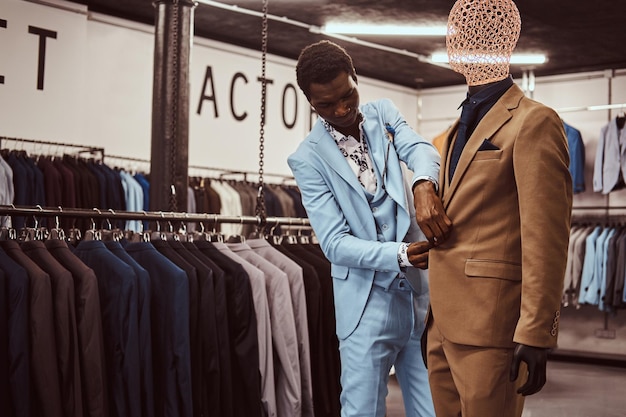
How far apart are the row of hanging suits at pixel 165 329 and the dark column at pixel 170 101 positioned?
1.48 meters

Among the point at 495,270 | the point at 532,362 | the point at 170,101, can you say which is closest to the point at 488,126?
the point at 495,270

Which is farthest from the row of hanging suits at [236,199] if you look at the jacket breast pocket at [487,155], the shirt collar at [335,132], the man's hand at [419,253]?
the jacket breast pocket at [487,155]

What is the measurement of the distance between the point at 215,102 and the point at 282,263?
5.11 metres

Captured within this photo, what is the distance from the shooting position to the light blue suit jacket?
2.56m

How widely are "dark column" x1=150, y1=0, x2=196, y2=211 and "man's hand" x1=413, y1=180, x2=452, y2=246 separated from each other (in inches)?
136

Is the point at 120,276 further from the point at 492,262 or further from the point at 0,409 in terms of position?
the point at 492,262

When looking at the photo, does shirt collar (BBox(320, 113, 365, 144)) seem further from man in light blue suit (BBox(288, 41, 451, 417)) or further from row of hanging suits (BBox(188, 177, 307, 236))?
row of hanging suits (BBox(188, 177, 307, 236))

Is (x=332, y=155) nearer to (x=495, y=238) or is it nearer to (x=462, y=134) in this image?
(x=462, y=134)

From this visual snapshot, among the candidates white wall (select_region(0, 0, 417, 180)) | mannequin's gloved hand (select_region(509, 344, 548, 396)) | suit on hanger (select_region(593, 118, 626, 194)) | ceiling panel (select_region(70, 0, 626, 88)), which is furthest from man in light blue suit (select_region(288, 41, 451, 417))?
suit on hanger (select_region(593, 118, 626, 194))

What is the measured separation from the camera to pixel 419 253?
2.18 metres

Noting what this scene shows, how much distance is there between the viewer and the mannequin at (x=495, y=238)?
1761 mm

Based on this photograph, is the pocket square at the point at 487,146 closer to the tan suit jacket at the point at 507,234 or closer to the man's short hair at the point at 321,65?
the tan suit jacket at the point at 507,234

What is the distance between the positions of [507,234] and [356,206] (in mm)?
857

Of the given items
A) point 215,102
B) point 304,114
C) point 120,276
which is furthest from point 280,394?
point 304,114
